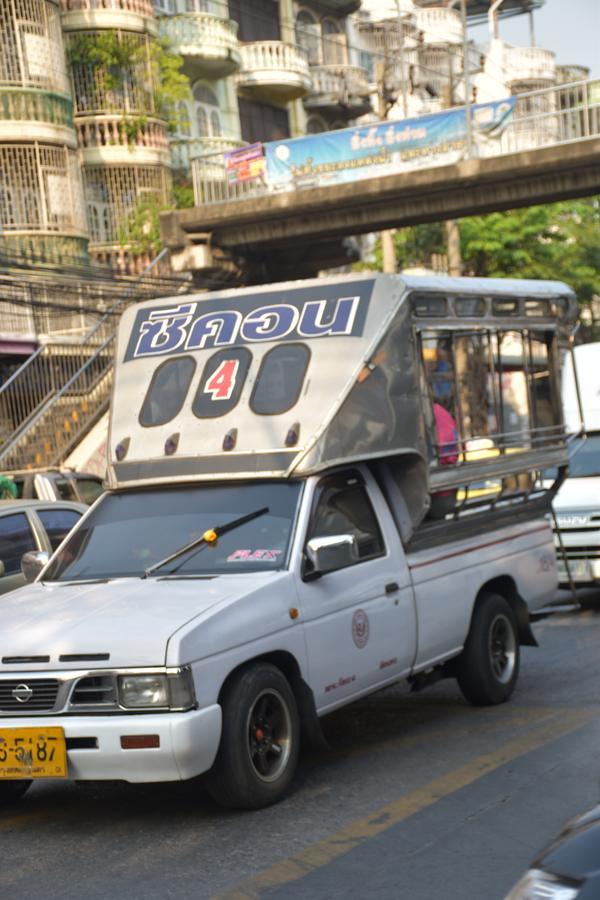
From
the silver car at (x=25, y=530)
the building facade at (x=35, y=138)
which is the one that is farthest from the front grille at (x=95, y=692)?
the building facade at (x=35, y=138)

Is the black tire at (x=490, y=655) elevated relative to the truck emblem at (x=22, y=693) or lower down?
lower down

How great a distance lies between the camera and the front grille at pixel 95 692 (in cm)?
619

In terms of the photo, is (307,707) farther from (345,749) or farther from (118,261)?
(118,261)

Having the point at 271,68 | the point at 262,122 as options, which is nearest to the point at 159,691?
the point at 271,68

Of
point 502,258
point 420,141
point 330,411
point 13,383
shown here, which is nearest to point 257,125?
point 502,258

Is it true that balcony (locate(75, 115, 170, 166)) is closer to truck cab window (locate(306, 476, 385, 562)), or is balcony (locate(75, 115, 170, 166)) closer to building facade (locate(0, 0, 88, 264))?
building facade (locate(0, 0, 88, 264))

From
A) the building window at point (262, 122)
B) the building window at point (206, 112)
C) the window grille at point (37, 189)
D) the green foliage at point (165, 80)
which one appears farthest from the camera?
the building window at point (262, 122)

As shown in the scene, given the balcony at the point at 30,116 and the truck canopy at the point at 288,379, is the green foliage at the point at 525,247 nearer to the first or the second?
the balcony at the point at 30,116

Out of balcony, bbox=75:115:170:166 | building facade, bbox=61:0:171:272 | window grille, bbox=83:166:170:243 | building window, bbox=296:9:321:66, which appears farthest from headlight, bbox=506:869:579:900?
building window, bbox=296:9:321:66

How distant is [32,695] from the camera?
631 cm

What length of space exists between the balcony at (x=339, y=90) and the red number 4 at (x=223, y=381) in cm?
3593

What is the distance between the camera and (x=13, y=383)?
2327 centimetres

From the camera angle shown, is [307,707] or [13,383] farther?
[13,383]

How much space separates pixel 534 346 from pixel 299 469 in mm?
3496
